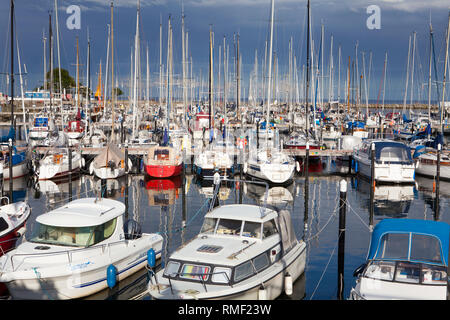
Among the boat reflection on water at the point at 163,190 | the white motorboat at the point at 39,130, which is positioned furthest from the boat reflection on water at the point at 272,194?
the white motorboat at the point at 39,130

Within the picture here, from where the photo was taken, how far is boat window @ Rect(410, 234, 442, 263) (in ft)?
43.2

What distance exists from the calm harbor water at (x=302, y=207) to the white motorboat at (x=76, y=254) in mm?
689

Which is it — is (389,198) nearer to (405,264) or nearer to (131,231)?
(405,264)

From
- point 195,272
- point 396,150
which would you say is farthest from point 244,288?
point 396,150

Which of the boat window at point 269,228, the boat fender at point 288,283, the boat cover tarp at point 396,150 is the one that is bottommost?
the boat fender at point 288,283

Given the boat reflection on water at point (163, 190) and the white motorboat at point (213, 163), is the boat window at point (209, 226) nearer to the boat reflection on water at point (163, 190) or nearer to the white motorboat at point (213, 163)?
the boat reflection on water at point (163, 190)

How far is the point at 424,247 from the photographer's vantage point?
1347 cm

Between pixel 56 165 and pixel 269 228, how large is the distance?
2326 cm

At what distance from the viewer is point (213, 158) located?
112 ft

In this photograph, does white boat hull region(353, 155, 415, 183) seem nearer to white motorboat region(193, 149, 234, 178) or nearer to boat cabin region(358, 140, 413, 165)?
boat cabin region(358, 140, 413, 165)

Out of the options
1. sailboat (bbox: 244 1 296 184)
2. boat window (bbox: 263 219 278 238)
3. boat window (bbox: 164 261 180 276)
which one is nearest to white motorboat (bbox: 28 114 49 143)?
sailboat (bbox: 244 1 296 184)

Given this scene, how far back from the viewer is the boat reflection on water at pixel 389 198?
84.5 ft
